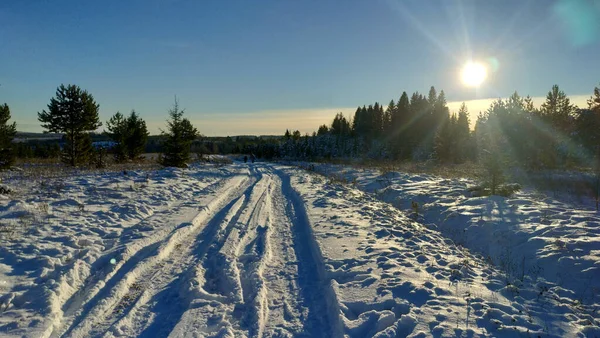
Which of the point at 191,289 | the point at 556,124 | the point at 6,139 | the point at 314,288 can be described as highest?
the point at 556,124

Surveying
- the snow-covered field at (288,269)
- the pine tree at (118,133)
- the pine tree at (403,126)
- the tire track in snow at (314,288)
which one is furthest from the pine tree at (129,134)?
the pine tree at (403,126)

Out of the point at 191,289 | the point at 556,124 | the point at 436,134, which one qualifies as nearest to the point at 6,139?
the point at 191,289

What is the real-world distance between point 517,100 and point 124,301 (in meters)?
42.8

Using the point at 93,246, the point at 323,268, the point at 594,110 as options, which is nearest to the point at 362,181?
the point at 323,268

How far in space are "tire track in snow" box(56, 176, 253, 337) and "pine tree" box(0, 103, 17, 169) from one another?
68.4 ft

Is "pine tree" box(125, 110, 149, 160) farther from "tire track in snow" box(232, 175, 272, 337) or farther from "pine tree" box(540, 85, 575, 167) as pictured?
"pine tree" box(540, 85, 575, 167)

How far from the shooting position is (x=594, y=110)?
3934cm

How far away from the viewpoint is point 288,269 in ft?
21.4

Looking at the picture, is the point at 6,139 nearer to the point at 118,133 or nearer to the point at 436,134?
the point at 118,133

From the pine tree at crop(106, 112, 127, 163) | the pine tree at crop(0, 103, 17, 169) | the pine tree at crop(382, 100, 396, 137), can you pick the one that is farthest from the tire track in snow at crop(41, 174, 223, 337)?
the pine tree at crop(382, 100, 396, 137)

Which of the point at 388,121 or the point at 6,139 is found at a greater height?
the point at 388,121

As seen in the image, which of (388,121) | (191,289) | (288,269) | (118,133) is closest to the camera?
(191,289)

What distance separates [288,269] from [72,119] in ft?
98.8

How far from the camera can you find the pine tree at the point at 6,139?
21773mm
